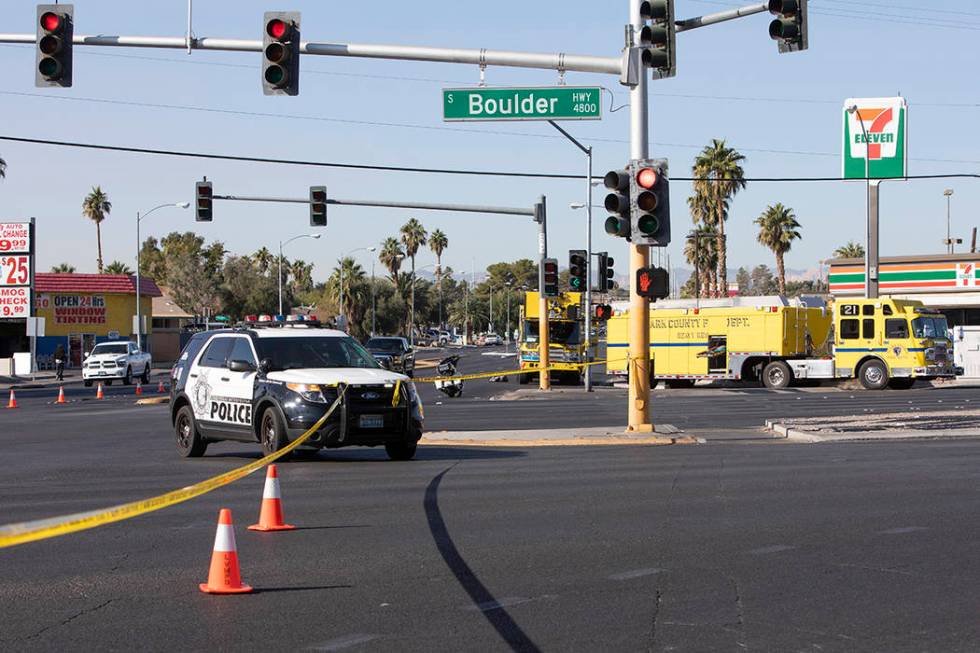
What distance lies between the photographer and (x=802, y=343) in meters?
44.0

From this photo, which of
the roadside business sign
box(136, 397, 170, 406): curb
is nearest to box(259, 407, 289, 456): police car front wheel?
box(136, 397, 170, 406): curb

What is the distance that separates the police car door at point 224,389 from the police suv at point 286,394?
1 cm

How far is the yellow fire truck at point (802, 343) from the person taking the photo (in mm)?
41094

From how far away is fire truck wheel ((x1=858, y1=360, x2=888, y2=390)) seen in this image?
4128cm

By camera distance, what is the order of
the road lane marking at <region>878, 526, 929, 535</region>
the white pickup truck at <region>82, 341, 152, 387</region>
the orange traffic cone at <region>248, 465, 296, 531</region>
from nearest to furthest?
the road lane marking at <region>878, 526, 929, 535</region>, the orange traffic cone at <region>248, 465, 296, 531</region>, the white pickup truck at <region>82, 341, 152, 387</region>

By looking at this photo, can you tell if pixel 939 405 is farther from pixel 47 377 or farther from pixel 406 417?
pixel 47 377

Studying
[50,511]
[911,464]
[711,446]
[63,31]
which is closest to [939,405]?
[711,446]

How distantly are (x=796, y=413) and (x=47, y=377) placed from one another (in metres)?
47.6

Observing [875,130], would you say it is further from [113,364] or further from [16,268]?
[16,268]

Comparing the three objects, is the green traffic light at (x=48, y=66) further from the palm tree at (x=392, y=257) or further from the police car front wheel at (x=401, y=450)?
the palm tree at (x=392, y=257)

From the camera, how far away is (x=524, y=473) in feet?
51.2

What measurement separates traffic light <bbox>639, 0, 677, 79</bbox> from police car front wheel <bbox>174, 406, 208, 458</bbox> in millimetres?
8705

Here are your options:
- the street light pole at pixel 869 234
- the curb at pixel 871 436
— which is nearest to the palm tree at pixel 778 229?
the street light pole at pixel 869 234

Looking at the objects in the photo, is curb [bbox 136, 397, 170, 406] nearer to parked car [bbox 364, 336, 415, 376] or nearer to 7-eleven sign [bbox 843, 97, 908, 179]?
parked car [bbox 364, 336, 415, 376]
